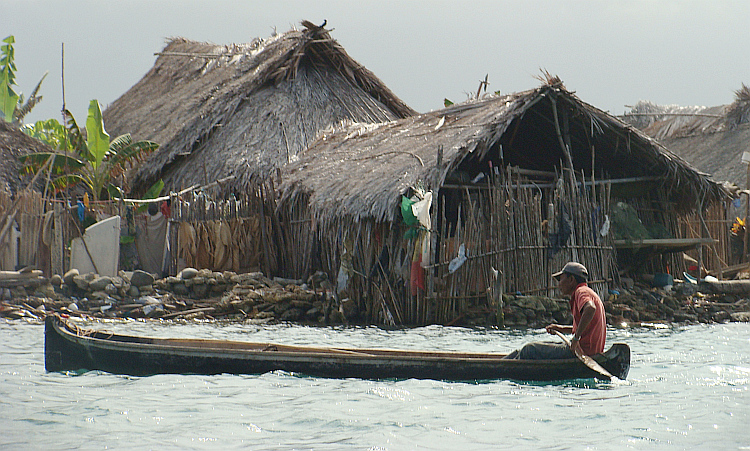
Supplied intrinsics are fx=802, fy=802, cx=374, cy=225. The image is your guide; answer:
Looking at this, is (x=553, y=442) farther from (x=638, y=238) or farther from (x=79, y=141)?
(x=79, y=141)

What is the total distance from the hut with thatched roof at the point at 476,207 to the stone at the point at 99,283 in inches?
121

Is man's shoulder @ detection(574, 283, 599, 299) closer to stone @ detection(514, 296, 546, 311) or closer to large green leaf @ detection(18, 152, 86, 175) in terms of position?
stone @ detection(514, 296, 546, 311)

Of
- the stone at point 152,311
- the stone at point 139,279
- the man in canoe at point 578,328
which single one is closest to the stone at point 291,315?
the stone at point 152,311

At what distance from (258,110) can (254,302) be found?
640 cm

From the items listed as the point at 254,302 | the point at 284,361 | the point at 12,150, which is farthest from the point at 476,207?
the point at 12,150

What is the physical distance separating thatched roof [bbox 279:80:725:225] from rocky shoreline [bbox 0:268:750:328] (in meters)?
1.43

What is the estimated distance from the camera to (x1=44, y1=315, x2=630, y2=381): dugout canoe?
257 inches

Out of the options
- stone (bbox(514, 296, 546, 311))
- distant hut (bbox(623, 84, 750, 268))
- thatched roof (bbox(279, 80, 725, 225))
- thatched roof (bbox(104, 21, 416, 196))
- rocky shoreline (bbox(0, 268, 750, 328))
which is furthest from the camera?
distant hut (bbox(623, 84, 750, 268))

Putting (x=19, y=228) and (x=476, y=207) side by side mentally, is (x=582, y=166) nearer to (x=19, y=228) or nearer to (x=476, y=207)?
(x=476, y=207)

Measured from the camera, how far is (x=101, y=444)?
197 inches

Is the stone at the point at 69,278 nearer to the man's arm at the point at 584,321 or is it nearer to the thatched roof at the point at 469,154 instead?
the thatched roof at the point at 469,154

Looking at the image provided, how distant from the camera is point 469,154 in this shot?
11.8 m

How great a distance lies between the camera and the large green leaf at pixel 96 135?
15656 millimetres

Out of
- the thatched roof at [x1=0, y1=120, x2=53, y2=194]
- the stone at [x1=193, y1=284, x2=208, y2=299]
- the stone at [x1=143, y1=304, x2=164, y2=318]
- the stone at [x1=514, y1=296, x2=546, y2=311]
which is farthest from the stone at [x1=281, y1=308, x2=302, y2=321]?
the thatched roof at [x1=0, y1=120, x2=53, y2=194]
